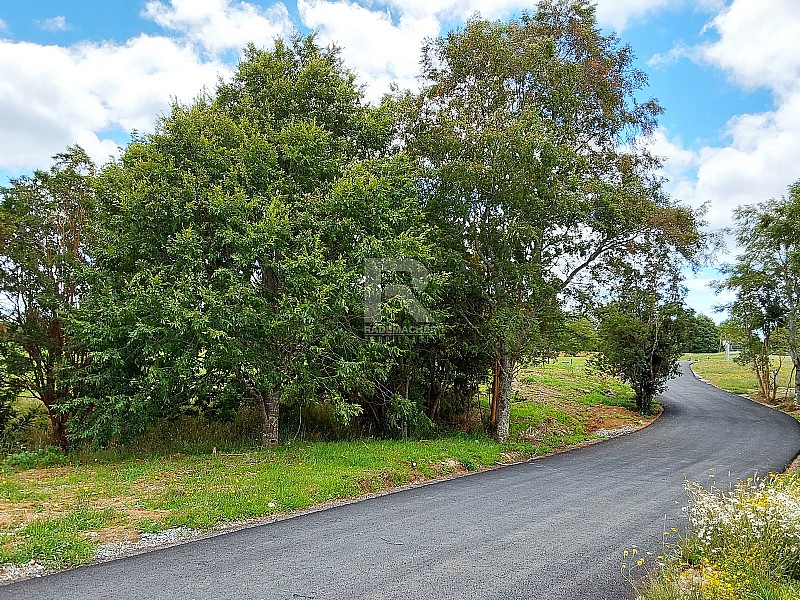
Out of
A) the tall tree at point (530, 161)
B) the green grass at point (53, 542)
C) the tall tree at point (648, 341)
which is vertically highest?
the tall tree at point (530, 161)

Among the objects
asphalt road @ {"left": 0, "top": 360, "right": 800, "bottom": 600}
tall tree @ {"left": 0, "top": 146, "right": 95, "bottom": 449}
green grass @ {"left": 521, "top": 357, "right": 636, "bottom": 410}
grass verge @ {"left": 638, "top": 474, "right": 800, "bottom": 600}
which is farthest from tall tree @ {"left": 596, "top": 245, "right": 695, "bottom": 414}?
tall tree @ {"left": 0, "top": 146, "right": 95, "bottom": 449}

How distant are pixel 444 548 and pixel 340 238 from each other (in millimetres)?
6353

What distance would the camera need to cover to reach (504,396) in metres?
12.9

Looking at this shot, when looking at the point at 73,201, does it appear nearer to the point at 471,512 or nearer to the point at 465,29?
the point at 465,29

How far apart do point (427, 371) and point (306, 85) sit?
683cm

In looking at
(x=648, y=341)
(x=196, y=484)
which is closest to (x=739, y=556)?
(x=196, y=484)

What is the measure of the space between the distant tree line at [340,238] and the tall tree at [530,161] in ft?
0.17

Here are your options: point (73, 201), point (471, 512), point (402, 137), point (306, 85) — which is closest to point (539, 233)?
point (402, 137)

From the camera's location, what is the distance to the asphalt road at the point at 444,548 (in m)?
4.48

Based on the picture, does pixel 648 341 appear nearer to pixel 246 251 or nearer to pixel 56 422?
pixel 246 251

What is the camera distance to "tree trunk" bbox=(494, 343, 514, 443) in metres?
12.7

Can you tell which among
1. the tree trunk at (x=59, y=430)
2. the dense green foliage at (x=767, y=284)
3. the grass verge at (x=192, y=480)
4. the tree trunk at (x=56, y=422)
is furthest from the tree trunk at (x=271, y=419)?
the dense green foliage at (x=767, y=284)

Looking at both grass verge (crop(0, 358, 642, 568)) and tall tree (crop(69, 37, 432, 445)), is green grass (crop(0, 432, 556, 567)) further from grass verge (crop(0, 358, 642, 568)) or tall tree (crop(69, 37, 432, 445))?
tall tree (crop(69, 37, 432, 445))

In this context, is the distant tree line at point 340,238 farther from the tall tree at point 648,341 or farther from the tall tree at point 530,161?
the tall tree at point 648,341
